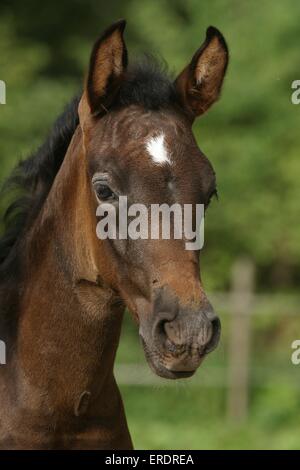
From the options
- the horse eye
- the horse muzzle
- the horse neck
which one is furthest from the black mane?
the horse muzzle

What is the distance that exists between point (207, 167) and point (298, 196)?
938cm

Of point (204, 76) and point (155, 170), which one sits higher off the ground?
point (204, 76)

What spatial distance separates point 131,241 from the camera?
3410mm

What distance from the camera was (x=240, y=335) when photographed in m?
11.0

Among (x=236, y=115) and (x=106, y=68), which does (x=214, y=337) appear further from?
(x=236, y=115)

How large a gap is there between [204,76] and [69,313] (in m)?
1.10

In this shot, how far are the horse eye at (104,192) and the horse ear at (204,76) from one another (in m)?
0.56

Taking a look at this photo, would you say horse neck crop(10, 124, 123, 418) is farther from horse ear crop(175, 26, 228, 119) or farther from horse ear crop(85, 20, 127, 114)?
horse ear crop(175, 26, 228, 119)

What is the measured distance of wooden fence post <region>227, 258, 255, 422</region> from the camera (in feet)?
35.8

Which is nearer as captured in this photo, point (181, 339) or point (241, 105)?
point (181, 339)

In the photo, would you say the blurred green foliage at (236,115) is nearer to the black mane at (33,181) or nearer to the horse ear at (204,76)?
the black mane at (33,181)

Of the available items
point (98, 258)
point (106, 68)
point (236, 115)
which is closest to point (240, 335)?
point (236, 115)

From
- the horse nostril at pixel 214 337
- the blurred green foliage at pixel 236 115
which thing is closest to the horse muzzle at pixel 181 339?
the horse nostril at pixel 214 337

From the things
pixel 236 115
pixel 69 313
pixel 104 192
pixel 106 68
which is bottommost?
pixel 69 313
